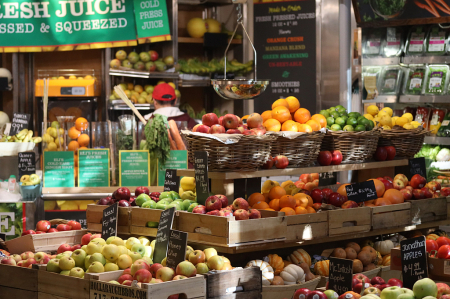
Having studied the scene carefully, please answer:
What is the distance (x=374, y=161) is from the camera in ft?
12.6

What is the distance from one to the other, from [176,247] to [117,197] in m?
0.94

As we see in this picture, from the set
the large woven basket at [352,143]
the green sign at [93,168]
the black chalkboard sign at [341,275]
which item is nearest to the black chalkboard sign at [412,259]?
the black chalkboard sign at [341,275]

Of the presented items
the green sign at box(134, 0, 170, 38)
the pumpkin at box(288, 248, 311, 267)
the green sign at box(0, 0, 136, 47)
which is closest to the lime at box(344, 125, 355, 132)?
the pumpkin at box(288, 248, 311, 267)

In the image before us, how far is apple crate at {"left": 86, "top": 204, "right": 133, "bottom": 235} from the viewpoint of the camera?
332 cm

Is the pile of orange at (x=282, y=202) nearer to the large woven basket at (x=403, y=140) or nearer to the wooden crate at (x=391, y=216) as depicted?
the wooden crate at (x=391, y=216)

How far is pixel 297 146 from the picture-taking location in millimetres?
3320

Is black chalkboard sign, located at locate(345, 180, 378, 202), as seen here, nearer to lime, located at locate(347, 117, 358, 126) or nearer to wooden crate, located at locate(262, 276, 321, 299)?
lime, located at locate(347, 117, 358, 126)

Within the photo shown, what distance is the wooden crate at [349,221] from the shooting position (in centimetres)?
318

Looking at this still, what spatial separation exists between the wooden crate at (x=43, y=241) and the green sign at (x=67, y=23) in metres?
3.74

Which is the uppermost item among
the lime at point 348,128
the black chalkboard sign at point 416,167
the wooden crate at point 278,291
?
the lime at point 348,128

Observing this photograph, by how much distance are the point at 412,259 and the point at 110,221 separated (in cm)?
165

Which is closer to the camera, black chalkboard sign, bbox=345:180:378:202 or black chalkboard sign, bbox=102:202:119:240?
black chalkboard sign, bbox=102:202:119:240

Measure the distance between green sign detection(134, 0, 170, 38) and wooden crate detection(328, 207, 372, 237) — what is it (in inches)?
163

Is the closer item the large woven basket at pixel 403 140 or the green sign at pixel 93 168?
the large woven basket at pixel 403 140
